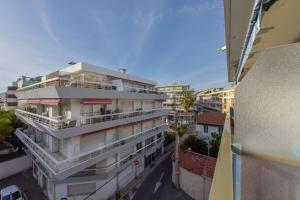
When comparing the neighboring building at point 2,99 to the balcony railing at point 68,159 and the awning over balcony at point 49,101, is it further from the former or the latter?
the awning over balcony at point 49,101

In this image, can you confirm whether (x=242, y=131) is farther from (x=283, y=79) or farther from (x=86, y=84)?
(x=86, y=84)

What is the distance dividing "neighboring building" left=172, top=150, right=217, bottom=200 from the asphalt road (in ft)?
2.84

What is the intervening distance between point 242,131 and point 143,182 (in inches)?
705

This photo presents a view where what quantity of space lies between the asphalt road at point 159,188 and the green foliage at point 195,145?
3.57m

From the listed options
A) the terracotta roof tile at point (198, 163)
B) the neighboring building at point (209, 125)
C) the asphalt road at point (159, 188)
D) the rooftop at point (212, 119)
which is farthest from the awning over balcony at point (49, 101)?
the rooftop at point (212, 119)

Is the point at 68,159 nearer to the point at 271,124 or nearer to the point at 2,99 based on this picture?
the point at 271,124

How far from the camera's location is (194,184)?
14062mm

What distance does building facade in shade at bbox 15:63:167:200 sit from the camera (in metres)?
11.1

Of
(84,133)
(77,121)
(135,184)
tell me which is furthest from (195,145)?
(77,121)

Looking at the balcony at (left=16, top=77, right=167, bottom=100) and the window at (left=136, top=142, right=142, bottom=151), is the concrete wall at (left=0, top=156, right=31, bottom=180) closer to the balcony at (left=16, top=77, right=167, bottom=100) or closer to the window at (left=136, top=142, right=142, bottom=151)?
the balcony at (left=16, top=77, right=167, bottom=100)

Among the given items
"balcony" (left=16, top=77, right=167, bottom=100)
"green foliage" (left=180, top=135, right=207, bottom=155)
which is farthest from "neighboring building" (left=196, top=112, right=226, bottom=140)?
"balcony" (left=16, top=77, right=167, bottom=100)

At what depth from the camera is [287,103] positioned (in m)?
1.17

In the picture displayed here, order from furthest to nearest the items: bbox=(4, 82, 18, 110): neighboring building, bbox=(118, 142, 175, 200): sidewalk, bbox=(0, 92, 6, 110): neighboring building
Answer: bbox=(0, 92, 6, 110): neighboring building → bbox=(4, 82, 18, 110): neighboring building → bbox=(118, 142, 175, 200): sidewalk

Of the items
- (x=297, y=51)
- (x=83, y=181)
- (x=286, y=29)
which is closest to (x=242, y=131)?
(x=297, y=51)
